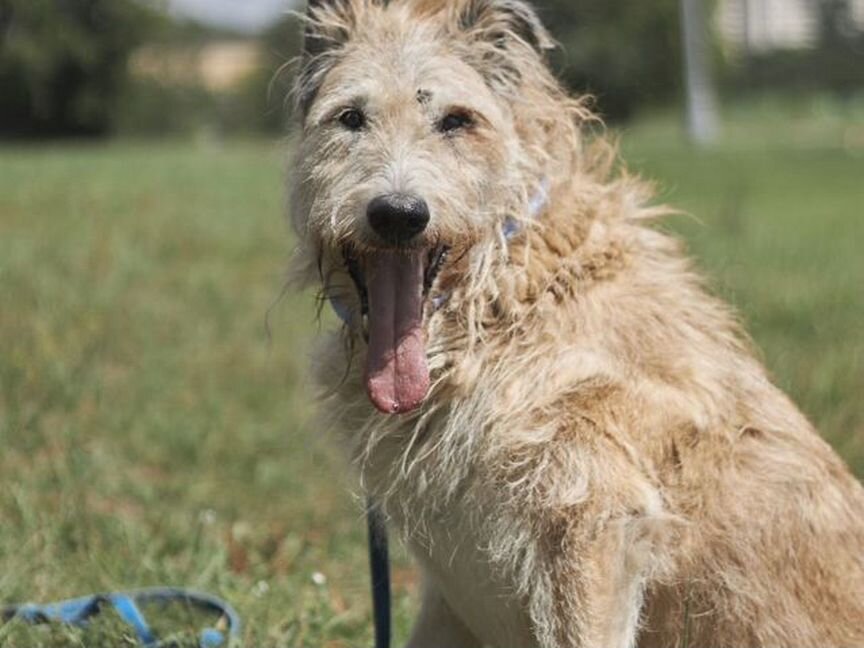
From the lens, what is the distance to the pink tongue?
11.1 feet

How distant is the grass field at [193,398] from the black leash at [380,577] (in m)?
0.19

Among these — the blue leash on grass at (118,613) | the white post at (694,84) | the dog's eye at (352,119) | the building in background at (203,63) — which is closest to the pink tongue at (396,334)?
the dog's eye at (352,119)

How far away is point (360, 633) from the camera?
15.6 feet

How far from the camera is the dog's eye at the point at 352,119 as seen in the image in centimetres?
362

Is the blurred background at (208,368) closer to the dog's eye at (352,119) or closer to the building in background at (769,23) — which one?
the dog's eye at (352,119)

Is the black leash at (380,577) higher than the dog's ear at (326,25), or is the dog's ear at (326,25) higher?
the dog's ear at (326,25)

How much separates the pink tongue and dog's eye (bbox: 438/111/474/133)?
43 cm

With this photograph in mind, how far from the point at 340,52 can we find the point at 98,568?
2358 mm

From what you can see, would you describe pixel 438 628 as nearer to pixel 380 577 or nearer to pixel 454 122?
pixel 380 577

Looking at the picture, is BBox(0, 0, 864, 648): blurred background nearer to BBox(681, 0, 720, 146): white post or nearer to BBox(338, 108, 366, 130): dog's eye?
BBox(338, 108, 366, 130): dog's eye

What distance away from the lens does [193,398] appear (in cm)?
723

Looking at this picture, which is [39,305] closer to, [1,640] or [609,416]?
[1,640]

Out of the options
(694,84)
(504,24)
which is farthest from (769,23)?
(504,24)

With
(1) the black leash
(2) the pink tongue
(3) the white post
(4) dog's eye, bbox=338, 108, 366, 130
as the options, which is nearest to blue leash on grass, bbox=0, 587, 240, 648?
(1) the black leash
